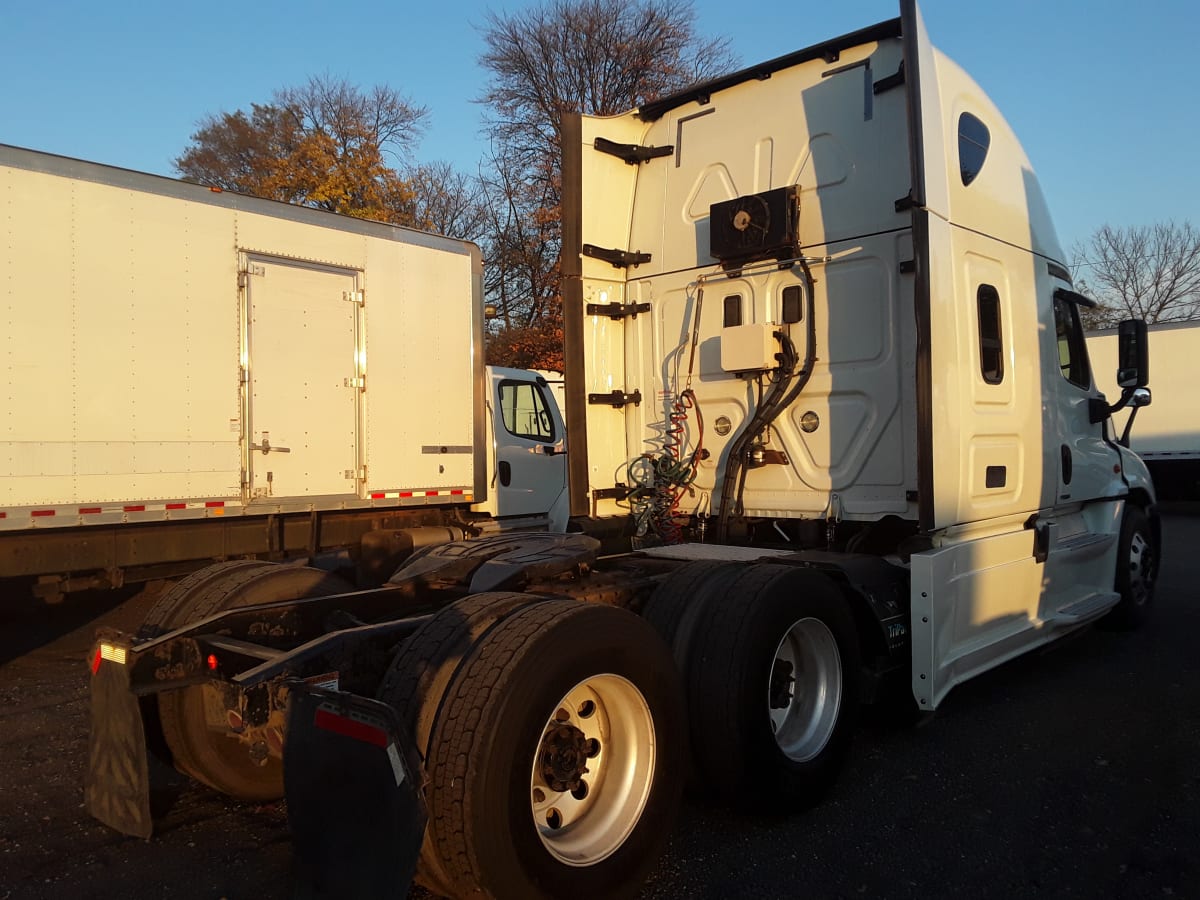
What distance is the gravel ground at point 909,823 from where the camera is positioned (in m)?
3.37

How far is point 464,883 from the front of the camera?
2.64m

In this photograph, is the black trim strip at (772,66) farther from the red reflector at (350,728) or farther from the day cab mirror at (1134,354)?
the red reflector at (350,728)

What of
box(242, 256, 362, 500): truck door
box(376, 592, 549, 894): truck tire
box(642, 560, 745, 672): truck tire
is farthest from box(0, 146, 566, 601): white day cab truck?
box(376, 592, 549, 894): truck tire

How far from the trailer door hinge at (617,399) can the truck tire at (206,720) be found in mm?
2221

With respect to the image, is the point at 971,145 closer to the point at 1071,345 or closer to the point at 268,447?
the point at 1071,345

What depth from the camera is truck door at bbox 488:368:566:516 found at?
10000 mm

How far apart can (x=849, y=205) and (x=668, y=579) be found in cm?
249

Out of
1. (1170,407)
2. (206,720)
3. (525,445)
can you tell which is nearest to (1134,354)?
(525,445)

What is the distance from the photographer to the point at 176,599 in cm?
414

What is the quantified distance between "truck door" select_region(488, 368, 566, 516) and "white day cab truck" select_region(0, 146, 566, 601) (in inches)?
33.1

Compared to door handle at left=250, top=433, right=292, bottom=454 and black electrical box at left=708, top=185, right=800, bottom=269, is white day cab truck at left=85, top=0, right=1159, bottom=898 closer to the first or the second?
black electrical box at left=708, top=185, right=800, bottom=269

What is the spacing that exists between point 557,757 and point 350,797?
799 mm

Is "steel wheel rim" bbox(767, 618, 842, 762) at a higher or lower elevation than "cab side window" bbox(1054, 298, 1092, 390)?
lower

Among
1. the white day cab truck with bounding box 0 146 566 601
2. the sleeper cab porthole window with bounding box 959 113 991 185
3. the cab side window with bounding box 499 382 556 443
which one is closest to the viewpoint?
the sleeper cab porthole window with bounding box 959 113 991 185
